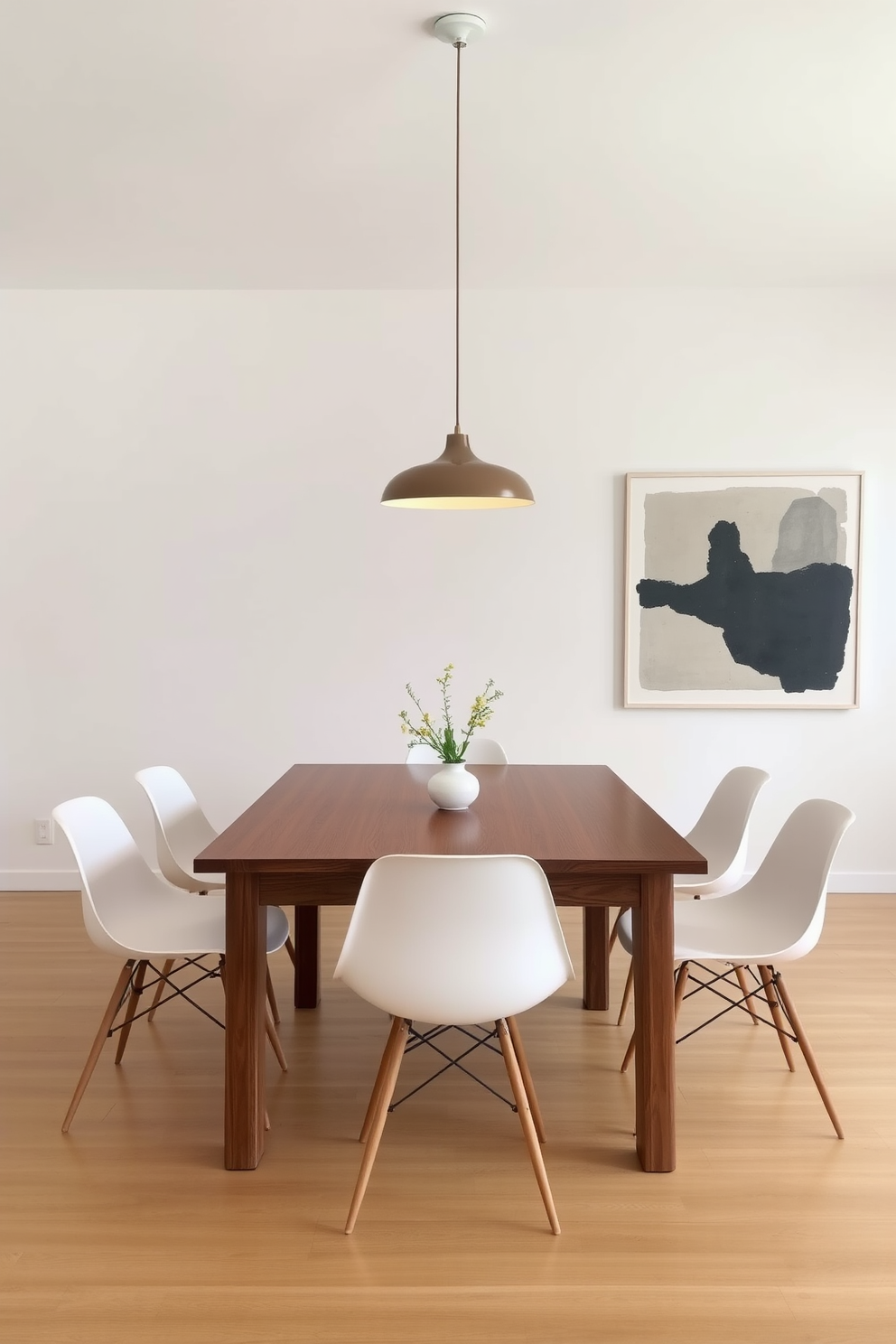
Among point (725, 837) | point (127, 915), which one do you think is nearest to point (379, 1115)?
point (127, 915)

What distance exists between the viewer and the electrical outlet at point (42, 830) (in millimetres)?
5426

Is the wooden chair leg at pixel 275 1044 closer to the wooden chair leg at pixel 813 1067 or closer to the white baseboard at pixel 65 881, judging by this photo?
the wooden chair leg at pixel 813 1067

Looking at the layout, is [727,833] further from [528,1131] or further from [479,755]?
[528,1131]

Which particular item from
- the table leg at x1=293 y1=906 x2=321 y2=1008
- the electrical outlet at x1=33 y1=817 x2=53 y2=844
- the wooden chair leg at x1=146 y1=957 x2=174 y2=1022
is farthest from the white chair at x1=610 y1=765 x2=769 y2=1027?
the electrical outlet at x1=33 y1=817 x2=53 y2=844

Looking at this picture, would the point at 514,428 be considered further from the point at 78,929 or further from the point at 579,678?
the point at 78,929

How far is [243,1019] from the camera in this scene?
8.73ft

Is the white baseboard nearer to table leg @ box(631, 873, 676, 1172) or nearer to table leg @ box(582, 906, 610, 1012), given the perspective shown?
table leg @ box(582, 906, 610, 1012)

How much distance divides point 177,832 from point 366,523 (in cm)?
215

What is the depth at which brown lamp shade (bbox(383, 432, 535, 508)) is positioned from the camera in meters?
3.09

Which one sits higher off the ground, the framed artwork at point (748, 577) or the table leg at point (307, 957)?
the framed artwork at point (748, 577)

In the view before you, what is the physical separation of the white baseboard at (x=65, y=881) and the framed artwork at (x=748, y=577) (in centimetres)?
87

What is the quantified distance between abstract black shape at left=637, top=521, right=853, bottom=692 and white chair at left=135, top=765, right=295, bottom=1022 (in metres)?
2.49

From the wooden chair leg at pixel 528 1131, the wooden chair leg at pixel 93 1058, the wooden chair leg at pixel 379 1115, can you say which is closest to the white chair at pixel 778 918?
the wooden chair leg at pixel 528 1131

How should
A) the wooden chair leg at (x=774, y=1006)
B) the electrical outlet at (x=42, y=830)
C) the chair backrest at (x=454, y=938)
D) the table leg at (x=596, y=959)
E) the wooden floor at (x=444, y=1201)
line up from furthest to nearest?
the electrical outlet at (x=42, y=830) < the table leg at (x=596, y=959) < the wooden chair leg at (x=774, y=1006) < the chair backrest at (x=454, y=938) < the wooden floor at (x=444, y=1201)
